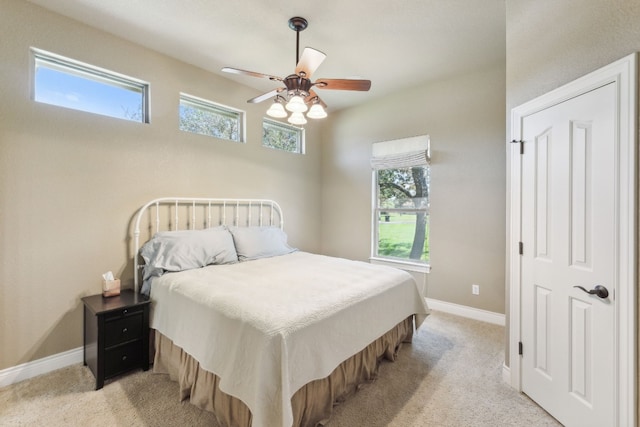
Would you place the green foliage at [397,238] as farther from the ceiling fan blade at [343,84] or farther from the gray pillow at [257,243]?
the ceiling fan blade at [343,84]

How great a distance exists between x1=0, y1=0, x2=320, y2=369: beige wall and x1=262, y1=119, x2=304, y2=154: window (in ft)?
3.53

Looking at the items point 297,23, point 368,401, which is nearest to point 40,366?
point 368,401

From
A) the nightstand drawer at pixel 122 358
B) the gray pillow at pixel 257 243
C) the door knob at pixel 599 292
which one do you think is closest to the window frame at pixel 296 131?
the gray pillow at pixel 257 243

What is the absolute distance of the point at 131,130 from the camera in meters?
2.75

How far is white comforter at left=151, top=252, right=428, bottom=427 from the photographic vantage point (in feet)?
4.64

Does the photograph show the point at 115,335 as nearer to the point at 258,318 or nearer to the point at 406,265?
the point at 258,318

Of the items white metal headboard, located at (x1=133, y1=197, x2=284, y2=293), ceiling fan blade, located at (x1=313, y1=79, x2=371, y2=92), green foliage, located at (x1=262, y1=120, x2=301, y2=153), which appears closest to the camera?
ceiling fan blade, located at (x1=313, y1=79, x2=371, y2=92)

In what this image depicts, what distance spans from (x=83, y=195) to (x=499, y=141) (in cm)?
422

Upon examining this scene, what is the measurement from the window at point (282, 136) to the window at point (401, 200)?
1254mm

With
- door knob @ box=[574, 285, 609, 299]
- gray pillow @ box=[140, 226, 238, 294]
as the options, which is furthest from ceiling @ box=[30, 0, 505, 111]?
door knob @ box=[574, 285, 609, 299]

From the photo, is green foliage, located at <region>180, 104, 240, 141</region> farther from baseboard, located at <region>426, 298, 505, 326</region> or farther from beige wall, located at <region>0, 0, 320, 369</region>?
baseboard, located at <region>426, 298, 505, 326</region>

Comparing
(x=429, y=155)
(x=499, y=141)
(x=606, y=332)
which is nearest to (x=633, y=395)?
(x=606, y=332)

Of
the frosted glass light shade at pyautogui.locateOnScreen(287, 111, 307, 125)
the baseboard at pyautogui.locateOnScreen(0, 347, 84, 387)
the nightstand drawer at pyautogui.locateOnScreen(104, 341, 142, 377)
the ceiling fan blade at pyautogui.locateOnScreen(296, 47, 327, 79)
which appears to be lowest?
the baseboard at pyautogui.locateOnScreen(0, 347, 84, 387)

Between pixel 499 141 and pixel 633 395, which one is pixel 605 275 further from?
pixel 499 141
